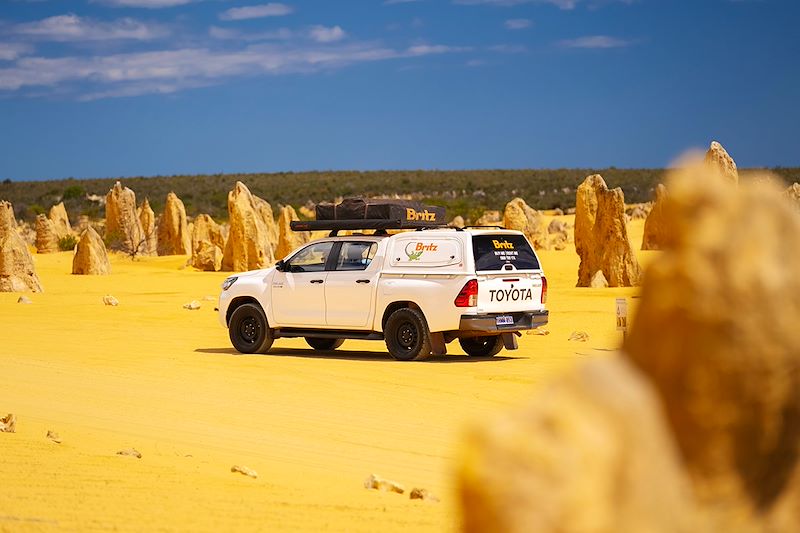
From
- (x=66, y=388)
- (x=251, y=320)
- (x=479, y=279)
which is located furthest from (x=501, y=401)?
(x=251, y=320)

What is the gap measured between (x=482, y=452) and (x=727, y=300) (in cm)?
92

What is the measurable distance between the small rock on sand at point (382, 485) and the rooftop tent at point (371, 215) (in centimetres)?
884

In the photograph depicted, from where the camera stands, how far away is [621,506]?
10.6 feet

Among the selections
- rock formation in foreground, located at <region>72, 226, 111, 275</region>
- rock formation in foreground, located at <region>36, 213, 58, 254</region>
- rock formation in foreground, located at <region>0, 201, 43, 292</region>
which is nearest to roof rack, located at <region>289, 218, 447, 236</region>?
rock formation in foreground, located at <region>0, 201, 43, 292</region>

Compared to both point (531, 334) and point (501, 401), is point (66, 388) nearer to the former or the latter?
point (501, 401)

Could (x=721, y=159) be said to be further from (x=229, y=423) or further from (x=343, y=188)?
(x=343, y=188)

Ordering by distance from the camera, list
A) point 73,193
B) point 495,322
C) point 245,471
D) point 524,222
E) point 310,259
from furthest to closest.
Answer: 1. point 73,193
2. point 524,222
3. point 310,259
4. point 495,322
5. point 245,471

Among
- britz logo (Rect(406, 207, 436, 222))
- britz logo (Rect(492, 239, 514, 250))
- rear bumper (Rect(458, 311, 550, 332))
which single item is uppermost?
britz logo (Rect(406, 207, 436, 222))

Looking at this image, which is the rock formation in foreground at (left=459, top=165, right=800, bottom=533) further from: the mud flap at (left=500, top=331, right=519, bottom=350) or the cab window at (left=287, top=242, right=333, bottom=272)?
the cab window at (left=287, top=242, right=333, bottom=272)

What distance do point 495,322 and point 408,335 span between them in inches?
52.2

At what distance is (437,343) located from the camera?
54.4 ft

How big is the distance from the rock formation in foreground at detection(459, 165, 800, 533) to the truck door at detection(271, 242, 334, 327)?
13916 mm

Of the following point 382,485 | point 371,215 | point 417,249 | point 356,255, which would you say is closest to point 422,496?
point 382,485

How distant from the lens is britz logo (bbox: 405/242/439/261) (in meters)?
16.7
